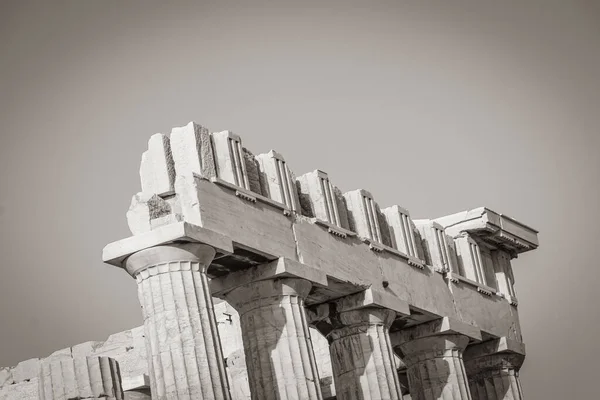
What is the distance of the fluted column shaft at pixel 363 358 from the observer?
104ft

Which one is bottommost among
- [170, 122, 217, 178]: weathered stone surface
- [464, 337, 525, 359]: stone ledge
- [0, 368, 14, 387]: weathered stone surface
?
[464, 337, 525, 359]: stone ledge

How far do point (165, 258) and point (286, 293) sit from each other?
3.38 metres

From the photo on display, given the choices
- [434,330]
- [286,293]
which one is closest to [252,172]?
[286,293]

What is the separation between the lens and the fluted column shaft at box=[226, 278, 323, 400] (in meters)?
28.7

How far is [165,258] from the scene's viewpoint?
87.3 ft

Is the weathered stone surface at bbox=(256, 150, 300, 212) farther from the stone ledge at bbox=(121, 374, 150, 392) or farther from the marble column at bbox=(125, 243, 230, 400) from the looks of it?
the stone ledge at bbox=(121, 374, 150, 392)

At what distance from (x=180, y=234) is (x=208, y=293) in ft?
4.08

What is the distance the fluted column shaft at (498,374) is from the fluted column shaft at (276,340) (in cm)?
946

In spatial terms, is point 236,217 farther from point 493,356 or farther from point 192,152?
point 493,356

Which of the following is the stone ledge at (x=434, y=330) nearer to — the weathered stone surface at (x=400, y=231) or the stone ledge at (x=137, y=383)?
the weathered stone surface at (x=400, y=231)

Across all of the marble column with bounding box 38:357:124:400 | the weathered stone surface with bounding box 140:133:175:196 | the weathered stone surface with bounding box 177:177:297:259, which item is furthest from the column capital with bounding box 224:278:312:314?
the weathered stone surface with bounding box 140:133:175:196

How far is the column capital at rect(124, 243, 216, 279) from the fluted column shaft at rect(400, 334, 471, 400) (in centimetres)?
945

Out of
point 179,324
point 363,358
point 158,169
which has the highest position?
point 158,169

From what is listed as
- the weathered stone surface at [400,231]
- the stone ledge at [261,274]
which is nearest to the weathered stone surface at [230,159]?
the stone ledge at [261,274]
